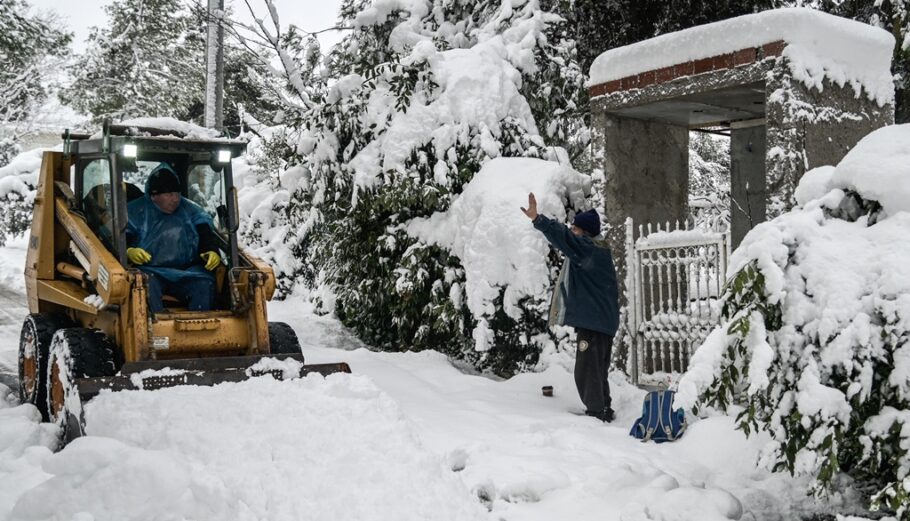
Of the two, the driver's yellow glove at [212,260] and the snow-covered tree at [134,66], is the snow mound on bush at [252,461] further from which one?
the snow-covered tree at [134,66]

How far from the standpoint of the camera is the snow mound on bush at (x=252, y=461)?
4371 mm

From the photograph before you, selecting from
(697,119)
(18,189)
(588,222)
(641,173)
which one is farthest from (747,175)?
(18,189)

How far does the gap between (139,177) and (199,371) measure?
7.40ft

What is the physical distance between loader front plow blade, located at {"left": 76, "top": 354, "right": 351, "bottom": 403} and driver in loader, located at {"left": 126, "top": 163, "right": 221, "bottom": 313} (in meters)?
0.89

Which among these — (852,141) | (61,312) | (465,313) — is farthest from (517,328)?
(61,312)

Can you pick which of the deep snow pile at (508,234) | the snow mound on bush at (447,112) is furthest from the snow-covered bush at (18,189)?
the deep snow pile at (508,234)

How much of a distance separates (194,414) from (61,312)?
8.69 ft

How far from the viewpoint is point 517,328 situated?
340 inches

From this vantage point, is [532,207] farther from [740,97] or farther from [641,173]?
[740,97]

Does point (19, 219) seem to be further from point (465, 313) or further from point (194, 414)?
point (194, 414)

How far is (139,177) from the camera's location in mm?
7273

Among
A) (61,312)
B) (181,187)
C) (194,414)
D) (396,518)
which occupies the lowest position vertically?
(396,518)

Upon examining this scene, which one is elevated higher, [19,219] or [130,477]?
[19,219]

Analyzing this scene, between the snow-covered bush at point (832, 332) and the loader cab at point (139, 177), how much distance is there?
4146 millimetres
